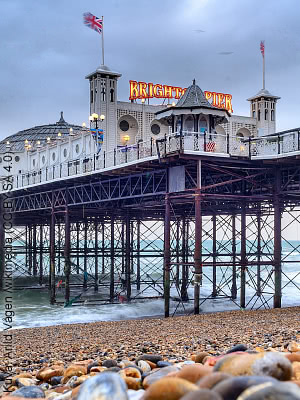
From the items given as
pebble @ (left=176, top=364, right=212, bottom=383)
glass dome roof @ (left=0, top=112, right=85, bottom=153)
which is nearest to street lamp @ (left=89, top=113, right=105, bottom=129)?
glass dome roof @ (left=0, top=112, right=85, bottom=153)

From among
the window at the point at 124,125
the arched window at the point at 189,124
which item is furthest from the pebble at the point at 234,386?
the window at the point at 124,125

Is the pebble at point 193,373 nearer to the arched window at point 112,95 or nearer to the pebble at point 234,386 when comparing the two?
the pebble at point 234,386

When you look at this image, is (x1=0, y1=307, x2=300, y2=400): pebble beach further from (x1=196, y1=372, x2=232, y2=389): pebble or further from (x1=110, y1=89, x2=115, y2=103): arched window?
(x1=110, y1=89, x2=115, y2=103): arched window

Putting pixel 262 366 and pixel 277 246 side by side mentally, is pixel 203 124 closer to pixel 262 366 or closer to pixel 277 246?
pixel 277 246

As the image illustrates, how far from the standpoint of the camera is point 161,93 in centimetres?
4319

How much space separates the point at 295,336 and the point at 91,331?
8.40 meters

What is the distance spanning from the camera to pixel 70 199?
39.9 m

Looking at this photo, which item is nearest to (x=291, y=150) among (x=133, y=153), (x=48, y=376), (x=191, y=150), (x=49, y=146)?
(x=191, y=150)

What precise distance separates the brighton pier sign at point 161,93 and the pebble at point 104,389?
37129 mm

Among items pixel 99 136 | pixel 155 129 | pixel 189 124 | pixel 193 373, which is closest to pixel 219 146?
pixel 189 124

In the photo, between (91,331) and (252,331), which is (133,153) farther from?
(252,331)

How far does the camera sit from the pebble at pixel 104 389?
4.97 metres

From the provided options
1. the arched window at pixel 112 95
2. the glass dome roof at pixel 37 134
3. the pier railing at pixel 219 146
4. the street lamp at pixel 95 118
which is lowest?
the pier railing at pixel 219 146

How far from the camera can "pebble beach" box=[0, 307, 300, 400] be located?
505cm
